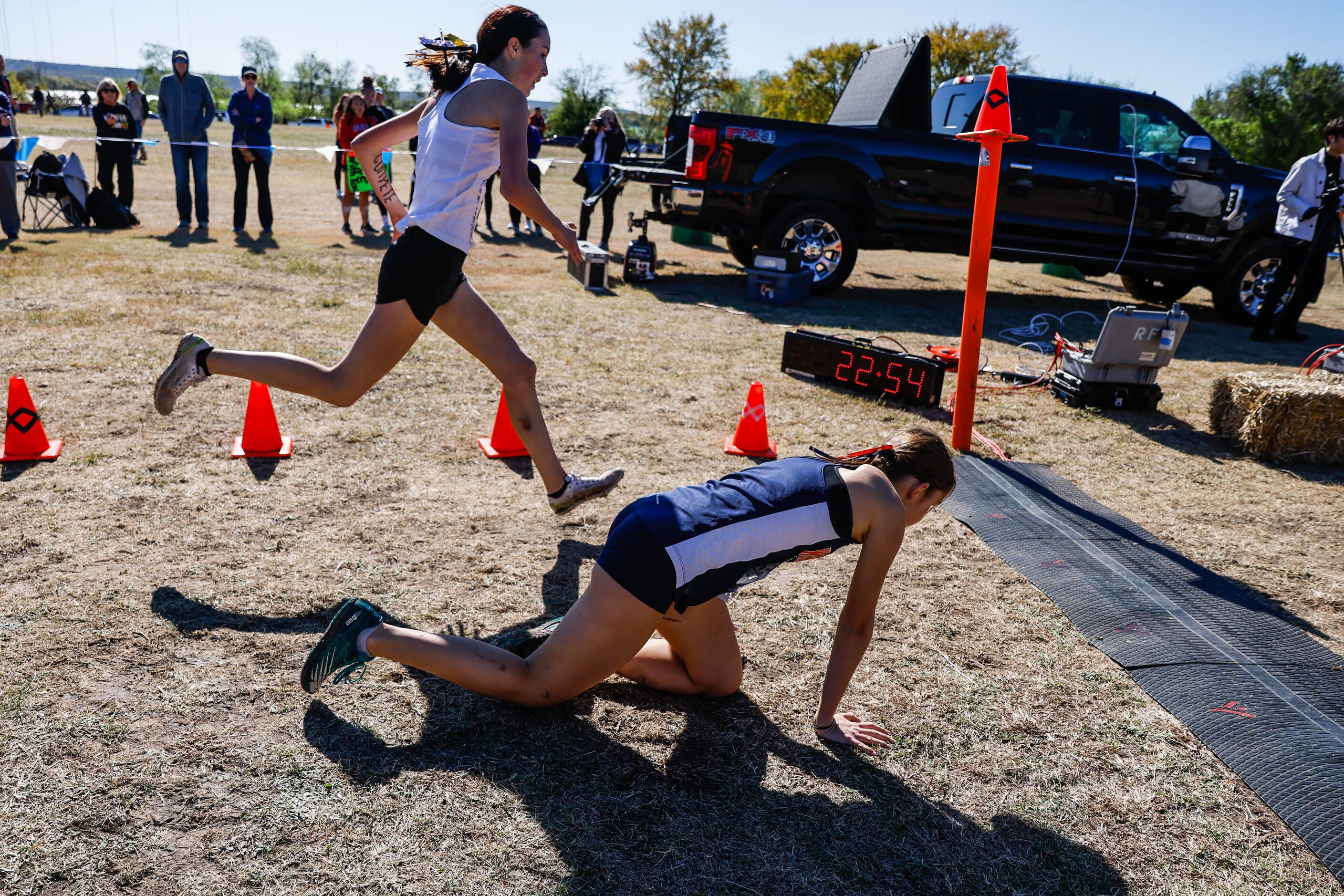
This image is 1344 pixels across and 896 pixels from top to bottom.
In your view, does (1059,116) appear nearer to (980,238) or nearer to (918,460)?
(980,238)

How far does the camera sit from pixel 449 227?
3.51 metres

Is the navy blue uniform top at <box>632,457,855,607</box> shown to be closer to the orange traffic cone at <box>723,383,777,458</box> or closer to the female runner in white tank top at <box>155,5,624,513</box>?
the female runner in white tank top at <box>155,5,624,513</box>

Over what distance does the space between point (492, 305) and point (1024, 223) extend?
5.86 metres

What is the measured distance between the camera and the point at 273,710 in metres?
2.76

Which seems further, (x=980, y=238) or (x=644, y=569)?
(x=980, y=238)

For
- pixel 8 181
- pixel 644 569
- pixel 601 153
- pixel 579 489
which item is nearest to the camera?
pixel 644 569

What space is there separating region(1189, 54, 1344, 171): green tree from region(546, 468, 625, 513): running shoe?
3400cm

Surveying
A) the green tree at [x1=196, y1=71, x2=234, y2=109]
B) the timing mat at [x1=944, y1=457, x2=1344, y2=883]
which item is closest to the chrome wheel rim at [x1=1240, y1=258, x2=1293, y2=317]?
the timing mat at [x1=944, y1=457, x2=1344, y2=883]

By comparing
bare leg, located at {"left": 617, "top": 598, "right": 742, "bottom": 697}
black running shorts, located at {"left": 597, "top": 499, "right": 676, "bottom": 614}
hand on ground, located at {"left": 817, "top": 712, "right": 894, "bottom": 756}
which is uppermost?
black running shorts, located at {"left": 597, "top": 499, "right": 676, "bottom": 614}

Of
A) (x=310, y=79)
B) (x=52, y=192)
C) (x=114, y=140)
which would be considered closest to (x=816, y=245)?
(x=114, y=140)

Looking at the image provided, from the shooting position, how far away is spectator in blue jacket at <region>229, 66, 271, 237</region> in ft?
39.1

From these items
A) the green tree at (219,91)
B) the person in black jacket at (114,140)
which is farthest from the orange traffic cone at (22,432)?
the green tree at (219,91)

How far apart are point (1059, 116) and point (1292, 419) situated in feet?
18.9

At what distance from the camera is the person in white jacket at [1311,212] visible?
8.61 m
